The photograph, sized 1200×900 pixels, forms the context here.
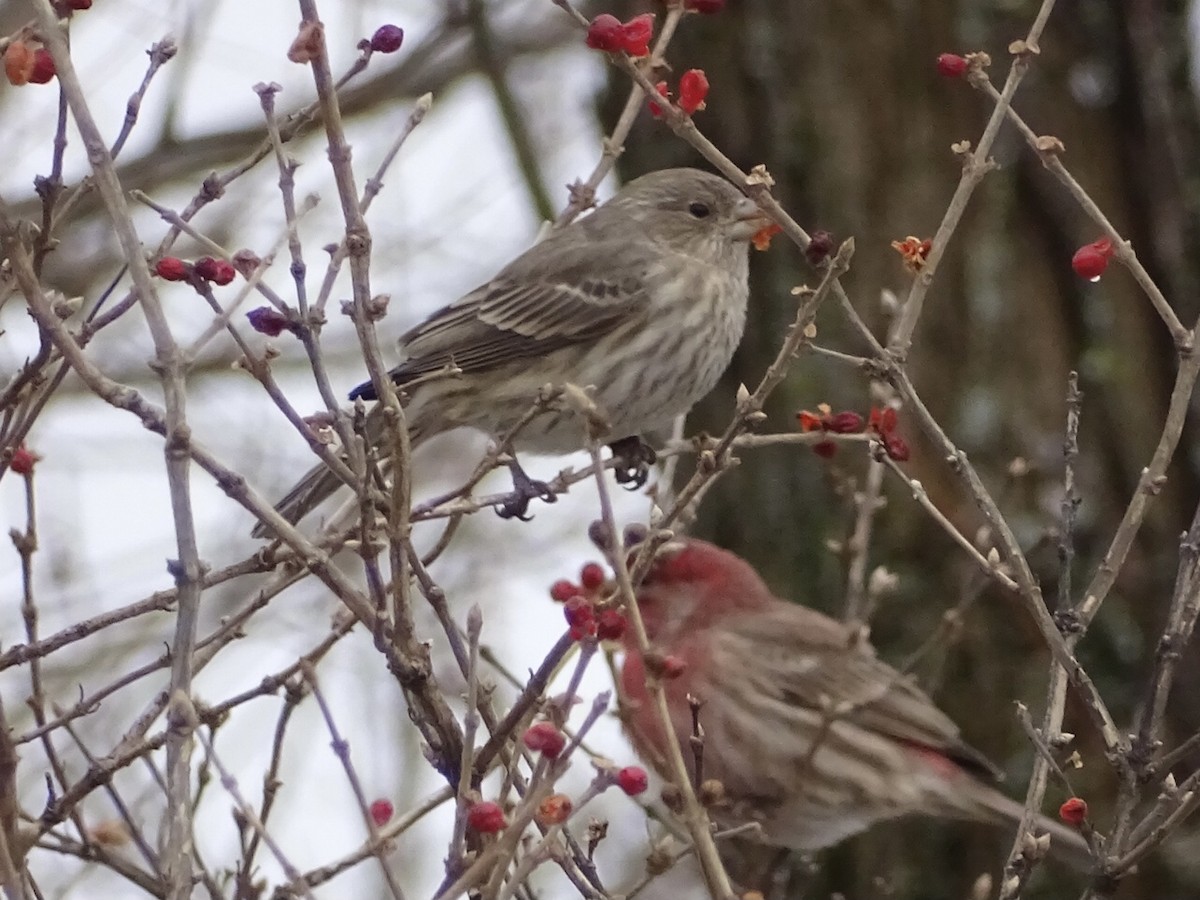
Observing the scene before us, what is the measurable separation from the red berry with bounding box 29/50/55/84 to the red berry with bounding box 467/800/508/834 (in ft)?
5.38

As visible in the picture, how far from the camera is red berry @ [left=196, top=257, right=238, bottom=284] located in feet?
11.3

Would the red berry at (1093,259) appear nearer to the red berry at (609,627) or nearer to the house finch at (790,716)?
the red berry at (609,627)

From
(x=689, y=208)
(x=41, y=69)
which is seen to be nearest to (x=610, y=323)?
(x=689, y=208)

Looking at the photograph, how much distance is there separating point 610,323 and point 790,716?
65.7 inches

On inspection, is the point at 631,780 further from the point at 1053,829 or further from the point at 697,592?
the point at 697,592

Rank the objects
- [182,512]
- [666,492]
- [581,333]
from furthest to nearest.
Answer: [581,333]
[666,492]
[182,512]

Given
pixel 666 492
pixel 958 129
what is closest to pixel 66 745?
pixel 666 492

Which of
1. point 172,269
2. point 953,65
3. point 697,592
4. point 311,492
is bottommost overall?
point 697,592

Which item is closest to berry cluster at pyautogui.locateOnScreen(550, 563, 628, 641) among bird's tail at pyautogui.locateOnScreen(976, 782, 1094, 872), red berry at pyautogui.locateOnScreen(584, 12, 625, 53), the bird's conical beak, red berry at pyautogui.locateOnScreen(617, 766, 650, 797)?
red berry at pyautogui.locateOnScreen(617, 766, 650, 797)

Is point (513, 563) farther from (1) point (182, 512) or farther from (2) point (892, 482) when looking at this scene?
(1) point (182, 512)

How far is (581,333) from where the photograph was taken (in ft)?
22.1

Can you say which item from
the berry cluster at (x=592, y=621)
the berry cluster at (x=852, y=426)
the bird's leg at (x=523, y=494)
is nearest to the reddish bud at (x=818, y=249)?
the berry cluster at (x=852, y=426)

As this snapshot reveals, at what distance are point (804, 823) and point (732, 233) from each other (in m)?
2.36

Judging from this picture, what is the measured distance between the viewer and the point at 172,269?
3463mm
